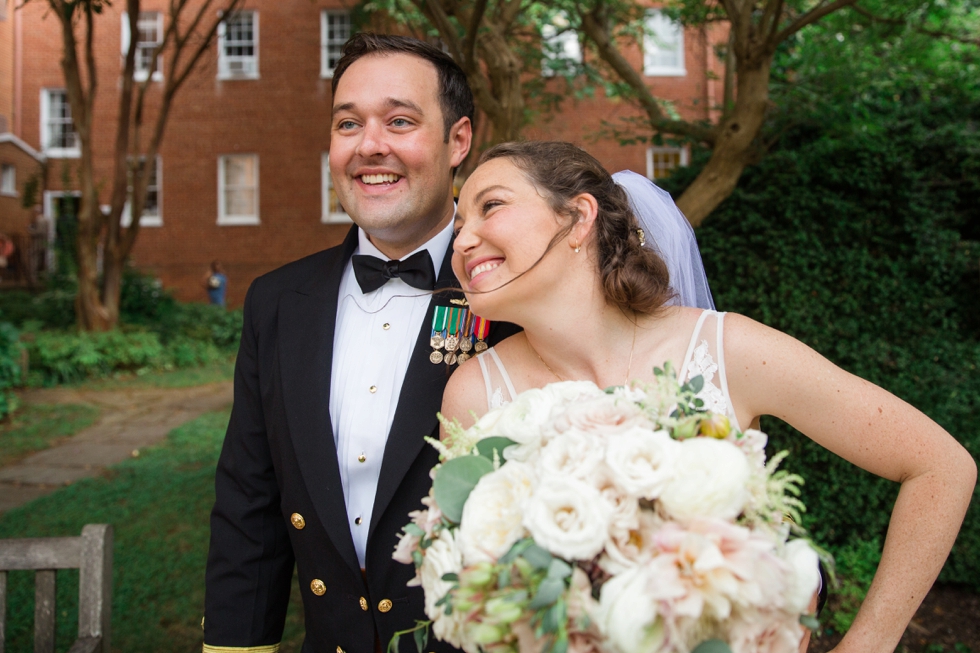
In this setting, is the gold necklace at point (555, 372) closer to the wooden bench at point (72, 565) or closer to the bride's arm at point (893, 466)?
the bride's arm at point (893, 466)

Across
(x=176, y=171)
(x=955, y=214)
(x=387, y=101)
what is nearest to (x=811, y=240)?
(x=955, y=214)

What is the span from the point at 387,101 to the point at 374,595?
1.39 m

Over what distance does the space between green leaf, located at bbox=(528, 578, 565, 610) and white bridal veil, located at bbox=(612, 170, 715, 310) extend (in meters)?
1.16

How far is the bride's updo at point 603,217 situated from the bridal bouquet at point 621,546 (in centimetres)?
64

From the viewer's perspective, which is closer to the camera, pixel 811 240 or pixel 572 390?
pixel 572 390

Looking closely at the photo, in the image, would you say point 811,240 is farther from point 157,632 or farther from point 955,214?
point 157,632

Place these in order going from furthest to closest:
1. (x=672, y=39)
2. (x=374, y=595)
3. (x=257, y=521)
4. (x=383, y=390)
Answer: (x=672, y=39), (x=257, y=521), (x=383, y=390), (x=374, y=595)

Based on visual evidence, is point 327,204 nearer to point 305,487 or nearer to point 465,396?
point 305,487

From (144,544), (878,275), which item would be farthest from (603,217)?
(144,544)

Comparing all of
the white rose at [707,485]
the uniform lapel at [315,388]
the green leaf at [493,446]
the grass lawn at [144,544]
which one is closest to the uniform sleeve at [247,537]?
the uniform lapel at [315,388]

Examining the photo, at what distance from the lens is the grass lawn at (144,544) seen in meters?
4.02

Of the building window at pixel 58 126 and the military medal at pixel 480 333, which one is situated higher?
the building window at pixel 58 126

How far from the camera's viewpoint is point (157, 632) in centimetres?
399

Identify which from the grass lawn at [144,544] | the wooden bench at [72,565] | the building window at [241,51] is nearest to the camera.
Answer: the wooden bench at [72,565]
